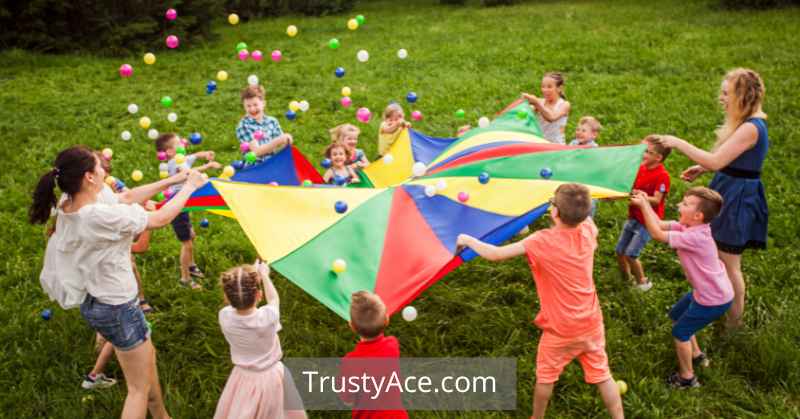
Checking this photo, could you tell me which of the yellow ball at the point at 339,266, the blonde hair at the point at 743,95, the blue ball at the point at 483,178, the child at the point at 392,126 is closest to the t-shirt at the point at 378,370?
the yellow ball at the point at 339,266

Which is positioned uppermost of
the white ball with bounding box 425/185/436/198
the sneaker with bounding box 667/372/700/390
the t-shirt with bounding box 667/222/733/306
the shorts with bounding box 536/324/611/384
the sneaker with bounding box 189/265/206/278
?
the white ball with bounding box 425/185/436/198

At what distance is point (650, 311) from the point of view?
464cm

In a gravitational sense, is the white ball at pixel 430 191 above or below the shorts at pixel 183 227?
above

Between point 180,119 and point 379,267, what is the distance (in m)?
6.51

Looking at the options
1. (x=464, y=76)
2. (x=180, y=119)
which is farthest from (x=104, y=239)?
(x=464, y=76)

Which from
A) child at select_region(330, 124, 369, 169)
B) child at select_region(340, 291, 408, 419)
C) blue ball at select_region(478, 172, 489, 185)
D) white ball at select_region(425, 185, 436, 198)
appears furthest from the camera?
child at select_region(330, 124, 369, 169)

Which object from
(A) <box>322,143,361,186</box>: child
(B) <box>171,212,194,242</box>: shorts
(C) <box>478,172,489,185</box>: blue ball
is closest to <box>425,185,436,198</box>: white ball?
(C) <box>478,172,489,185</box>: blue ball

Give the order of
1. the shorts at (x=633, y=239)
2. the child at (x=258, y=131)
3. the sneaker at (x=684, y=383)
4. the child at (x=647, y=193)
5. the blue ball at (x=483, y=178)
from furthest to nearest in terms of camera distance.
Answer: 1. the child at (x=258, y=131)
2. the shorts at (x=633, y=239)
3. the child at (x=647, y=193)
4. the blue ball at (x=483, y=178)
5. the sneaker at (x=684, y=383)

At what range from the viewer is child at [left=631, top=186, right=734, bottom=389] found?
369cm

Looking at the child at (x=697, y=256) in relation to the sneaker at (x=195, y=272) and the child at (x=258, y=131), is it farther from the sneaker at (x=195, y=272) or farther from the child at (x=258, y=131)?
the sneaker at (x=195, y=272)

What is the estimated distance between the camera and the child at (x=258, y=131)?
17.6 ft

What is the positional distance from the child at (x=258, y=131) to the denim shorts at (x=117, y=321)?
2247mm

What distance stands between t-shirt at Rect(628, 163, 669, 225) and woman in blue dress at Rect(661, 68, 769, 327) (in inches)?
19.5

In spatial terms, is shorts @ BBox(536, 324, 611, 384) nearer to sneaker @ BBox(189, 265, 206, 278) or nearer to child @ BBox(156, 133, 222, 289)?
child @ BBox(156, 133, 222, 289)
